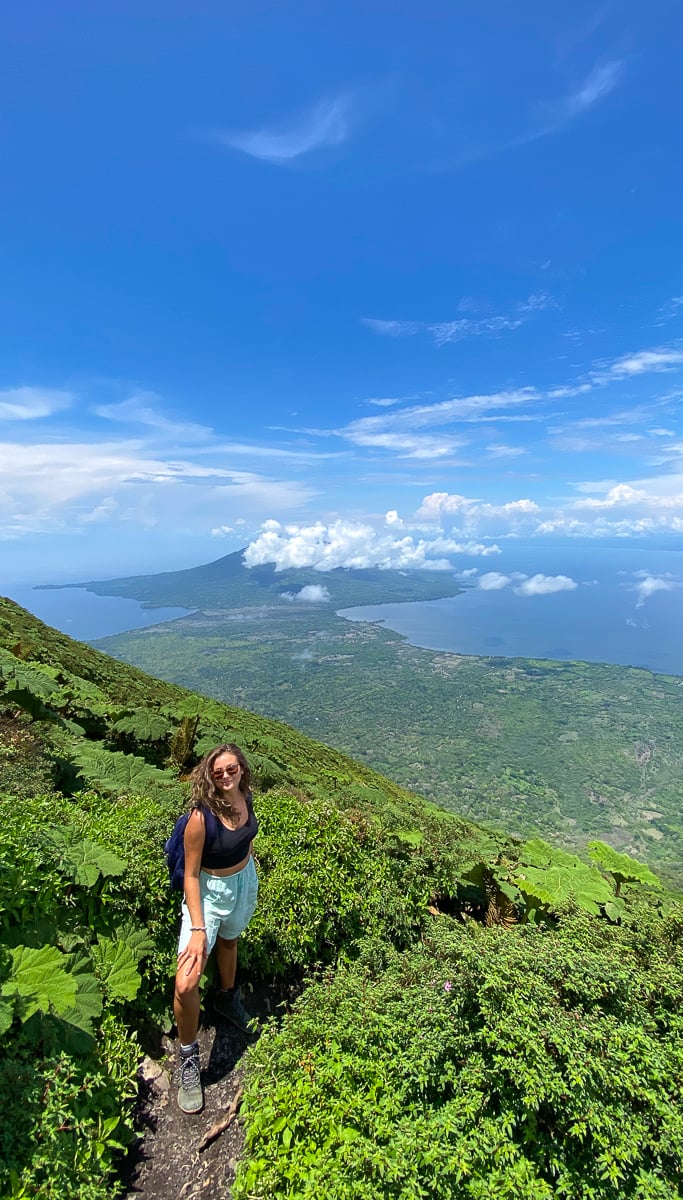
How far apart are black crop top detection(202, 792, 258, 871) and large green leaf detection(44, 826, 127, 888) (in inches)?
28.6

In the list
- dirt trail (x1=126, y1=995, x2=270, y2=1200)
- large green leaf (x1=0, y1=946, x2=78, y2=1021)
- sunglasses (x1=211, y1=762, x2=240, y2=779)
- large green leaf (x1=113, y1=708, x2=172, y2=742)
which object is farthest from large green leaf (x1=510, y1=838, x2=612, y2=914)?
large green leaf (x1=113, y1=708, x2=172, y2=742)

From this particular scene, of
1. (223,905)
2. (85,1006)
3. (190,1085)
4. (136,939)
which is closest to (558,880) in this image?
(223,905)

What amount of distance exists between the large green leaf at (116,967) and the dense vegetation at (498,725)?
48.5 m

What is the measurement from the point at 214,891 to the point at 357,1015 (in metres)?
1.32

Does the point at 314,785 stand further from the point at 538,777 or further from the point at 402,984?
the point at 538,777

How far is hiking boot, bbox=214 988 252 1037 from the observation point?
162 inches

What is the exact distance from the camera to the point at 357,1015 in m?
3.28

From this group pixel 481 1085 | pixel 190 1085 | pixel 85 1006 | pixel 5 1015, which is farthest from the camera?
pixel 190 1085

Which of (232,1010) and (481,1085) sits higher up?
(481,1085)

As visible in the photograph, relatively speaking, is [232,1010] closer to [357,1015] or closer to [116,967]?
[116,967]

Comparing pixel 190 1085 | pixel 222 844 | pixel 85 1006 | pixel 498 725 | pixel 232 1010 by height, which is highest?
pixel 222 844

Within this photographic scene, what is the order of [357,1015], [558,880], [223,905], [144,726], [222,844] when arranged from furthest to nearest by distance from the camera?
1. [144,726]
2. [558,880]
3. [223,905]
4. [222,844]
5. [357,1015]

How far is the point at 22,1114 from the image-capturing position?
8.22ft

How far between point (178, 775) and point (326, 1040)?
4466mm
